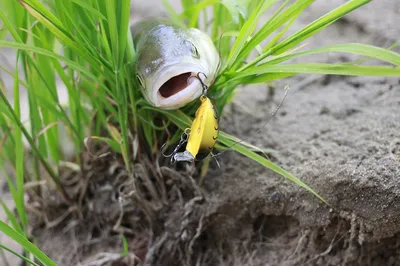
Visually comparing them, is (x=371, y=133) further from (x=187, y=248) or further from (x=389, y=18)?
(x=389, y=18)

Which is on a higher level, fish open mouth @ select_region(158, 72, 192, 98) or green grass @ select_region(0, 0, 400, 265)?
green grass @ select_region(0, 0, 400, 265)

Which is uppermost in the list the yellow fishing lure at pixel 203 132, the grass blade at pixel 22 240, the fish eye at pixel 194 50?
the fish eye at pixel 194 50

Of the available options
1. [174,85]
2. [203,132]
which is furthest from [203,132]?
[174,85]

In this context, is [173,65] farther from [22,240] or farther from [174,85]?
[22,240]

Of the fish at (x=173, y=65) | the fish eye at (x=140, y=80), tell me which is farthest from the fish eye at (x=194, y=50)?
the fish eye at (x=140, y=80)

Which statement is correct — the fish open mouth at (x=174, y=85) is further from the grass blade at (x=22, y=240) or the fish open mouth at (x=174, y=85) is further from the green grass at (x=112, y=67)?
the grass blade at (x=22, y=240)

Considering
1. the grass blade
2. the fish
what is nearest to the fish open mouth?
the fish

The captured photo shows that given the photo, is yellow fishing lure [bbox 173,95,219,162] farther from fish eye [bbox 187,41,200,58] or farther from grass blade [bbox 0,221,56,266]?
grass blade [bbox 0,221,56,266]
